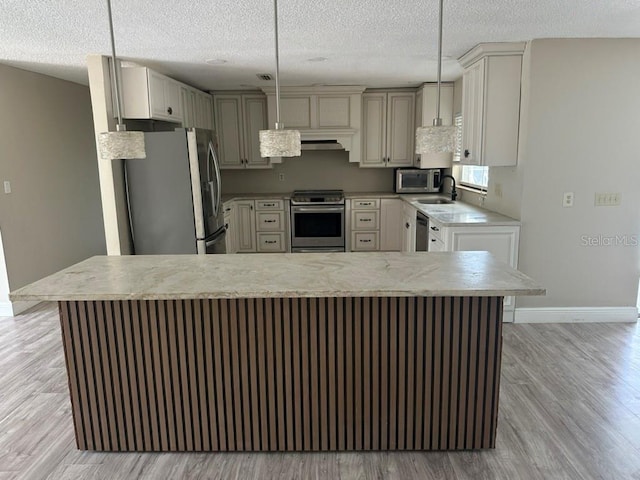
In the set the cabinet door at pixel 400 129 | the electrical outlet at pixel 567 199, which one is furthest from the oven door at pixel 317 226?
the electrical outlet at pixel 567 199

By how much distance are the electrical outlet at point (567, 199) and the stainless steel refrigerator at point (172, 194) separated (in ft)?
9.80

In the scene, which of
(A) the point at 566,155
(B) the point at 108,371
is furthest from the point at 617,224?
(B) the point at 108,371

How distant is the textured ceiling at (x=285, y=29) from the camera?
252 cm

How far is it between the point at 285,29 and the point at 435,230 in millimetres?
2069

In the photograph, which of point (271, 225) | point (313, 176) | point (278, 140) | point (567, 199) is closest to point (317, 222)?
point (271, 225)

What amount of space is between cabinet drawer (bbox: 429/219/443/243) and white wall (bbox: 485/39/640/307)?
0.62 meters

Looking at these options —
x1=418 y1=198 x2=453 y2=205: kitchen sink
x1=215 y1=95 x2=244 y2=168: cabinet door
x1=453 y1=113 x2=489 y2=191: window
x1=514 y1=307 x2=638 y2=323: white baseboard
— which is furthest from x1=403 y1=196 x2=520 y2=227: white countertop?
x1=215 y1=95 x2=244 y2=168: cabinet door

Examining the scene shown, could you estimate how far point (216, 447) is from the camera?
220cm

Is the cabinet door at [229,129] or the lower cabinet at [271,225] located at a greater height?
the cabinet door at [229,129]

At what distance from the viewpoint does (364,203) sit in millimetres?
5742

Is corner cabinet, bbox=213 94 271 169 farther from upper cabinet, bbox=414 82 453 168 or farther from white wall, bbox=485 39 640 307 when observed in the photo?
white wall, bbox=485 39 640 307

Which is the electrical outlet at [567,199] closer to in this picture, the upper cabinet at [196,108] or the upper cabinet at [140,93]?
the upper cabinet at [140,93]

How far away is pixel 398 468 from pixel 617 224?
2792 mm

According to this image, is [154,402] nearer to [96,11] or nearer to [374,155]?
[96,11]
